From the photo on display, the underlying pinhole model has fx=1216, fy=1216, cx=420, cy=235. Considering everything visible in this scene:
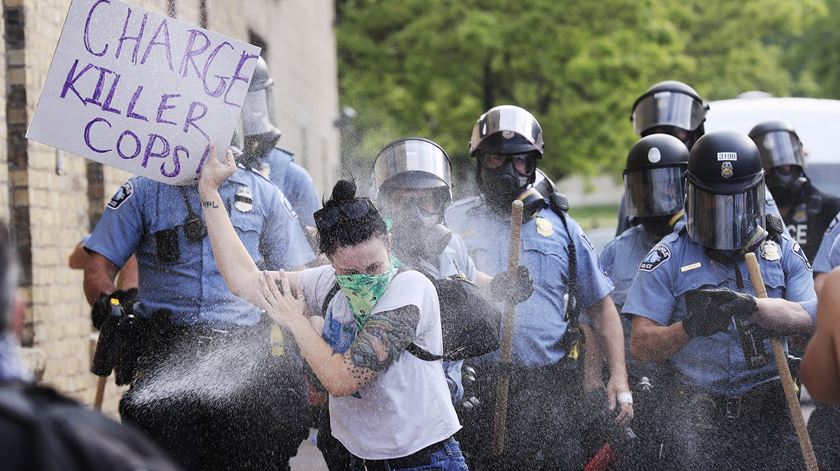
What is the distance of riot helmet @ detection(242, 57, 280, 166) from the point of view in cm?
579

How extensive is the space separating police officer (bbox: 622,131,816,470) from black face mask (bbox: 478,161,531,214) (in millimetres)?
685

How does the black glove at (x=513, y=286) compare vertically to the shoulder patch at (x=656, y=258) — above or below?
below

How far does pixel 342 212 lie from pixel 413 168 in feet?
3.73

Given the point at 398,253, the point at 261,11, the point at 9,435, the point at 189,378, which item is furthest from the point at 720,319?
the point at 261,11

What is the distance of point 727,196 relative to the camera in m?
4.70

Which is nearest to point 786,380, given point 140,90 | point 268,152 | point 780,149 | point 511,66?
point 140,90

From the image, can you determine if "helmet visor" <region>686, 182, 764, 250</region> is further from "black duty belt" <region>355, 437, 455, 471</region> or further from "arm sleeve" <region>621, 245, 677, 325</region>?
"black duty belt" <region>355, 437, 455, 471</region>

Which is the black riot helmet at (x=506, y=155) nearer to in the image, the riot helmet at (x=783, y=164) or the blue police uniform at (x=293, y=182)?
the blue police uniform at (x=293, y=182)

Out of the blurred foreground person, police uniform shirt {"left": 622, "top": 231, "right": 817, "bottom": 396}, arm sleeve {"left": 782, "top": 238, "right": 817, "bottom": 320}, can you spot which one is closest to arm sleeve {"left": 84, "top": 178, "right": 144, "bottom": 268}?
police uniform shirt {"left": 622, "top": 231, "right": 817, "bottom": 396}

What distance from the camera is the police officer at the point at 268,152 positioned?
5824 mm

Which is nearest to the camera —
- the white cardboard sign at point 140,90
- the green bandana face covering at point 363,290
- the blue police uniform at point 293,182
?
the green bandana face covering at point 363,290

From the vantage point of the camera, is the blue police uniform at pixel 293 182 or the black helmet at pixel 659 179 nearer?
the black helmet at pixel 659 179

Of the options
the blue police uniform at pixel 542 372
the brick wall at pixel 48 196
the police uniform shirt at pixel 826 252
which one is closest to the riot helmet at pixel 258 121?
the brick wall at pixel 48 196

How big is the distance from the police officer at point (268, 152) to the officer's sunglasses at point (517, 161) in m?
1.03
